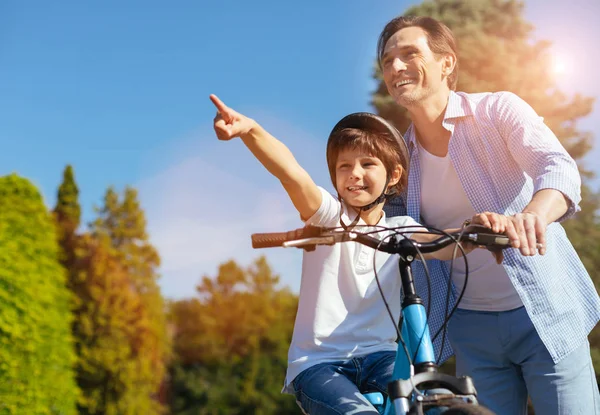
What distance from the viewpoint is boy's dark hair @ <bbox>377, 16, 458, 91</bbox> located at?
11.8 feet

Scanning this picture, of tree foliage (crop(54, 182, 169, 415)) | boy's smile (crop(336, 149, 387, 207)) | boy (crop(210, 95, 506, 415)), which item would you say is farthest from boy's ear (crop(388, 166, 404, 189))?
tree foliage (crop(54, 182, 169, 415))

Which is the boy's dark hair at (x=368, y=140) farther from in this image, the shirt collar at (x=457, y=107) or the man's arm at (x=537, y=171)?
the man's arm at (x=537, y=171)

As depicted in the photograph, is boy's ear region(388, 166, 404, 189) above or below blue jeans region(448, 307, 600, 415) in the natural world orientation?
above

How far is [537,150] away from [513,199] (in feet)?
1.51

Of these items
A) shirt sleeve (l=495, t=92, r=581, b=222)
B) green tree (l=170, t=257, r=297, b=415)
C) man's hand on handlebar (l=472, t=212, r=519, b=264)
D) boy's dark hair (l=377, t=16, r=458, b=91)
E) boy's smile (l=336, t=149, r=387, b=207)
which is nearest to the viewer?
man's hand on handlebar (l=472, t=212, r=519, b=264)

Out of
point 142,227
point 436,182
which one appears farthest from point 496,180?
point 142,227

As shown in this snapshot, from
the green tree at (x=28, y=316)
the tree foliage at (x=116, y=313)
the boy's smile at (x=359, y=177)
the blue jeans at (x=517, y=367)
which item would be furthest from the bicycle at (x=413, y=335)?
the tree foliage at (x=116, y=313)

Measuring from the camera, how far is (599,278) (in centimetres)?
1498

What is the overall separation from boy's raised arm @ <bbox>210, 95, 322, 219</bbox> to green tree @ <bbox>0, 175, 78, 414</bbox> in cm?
1014

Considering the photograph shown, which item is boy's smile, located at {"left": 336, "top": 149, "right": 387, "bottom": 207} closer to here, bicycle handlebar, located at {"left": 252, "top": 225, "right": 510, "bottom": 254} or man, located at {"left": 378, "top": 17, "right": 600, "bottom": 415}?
man, located at {"left": 378, "top": 17, "right": 600, "bottom": 415}

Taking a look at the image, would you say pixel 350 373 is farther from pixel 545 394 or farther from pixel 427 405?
pixel 545 394

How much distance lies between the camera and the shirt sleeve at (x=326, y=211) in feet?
9.21

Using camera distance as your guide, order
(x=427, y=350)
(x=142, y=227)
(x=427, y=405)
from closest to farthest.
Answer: (x=427, y=405) → (x=427, y=350) → (x=142, y=227)

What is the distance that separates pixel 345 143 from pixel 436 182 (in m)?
0.65
